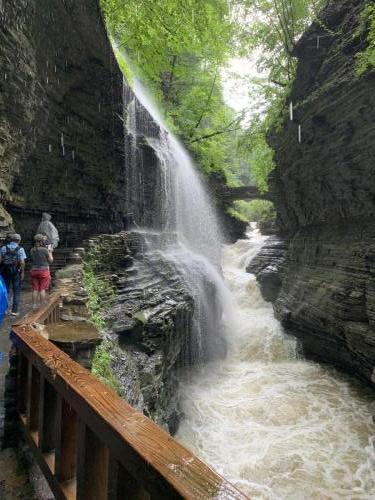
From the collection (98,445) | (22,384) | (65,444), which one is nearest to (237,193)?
(22,384)

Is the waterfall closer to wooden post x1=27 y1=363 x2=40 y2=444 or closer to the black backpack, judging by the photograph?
the black backpack

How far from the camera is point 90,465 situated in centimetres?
180

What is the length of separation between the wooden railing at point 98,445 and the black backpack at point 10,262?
3.54m

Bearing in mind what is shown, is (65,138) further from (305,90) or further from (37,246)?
(305,90)

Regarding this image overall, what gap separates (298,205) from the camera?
49.1 ft

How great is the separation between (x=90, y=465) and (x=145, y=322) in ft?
21.5

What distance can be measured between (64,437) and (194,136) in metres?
23.9

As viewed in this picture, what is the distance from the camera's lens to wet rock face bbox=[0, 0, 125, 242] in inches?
332

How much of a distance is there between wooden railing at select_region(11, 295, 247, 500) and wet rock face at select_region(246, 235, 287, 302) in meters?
14.9

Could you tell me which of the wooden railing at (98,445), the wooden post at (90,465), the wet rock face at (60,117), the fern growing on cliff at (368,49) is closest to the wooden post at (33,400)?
the wooden railing at (98,445)

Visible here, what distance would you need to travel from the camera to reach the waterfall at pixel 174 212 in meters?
12.4

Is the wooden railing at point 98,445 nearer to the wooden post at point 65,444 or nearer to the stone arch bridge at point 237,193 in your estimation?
the wooden post at point 65,444

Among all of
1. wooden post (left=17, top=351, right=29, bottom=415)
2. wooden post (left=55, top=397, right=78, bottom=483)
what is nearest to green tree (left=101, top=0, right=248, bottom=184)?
wooden post (left=17, top=351, right=29, bottom=415)

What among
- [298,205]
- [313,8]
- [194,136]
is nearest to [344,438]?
[298,205]
